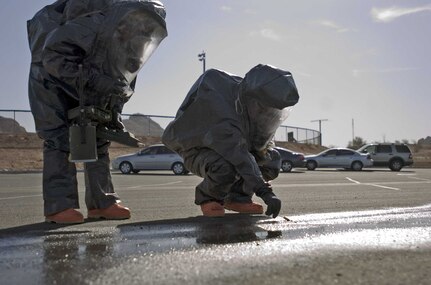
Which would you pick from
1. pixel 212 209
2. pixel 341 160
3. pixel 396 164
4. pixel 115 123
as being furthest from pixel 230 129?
pixel 396 164

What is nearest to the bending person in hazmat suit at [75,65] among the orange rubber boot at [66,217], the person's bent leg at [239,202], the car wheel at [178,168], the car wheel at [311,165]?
the orange rubber boot at [66,217]

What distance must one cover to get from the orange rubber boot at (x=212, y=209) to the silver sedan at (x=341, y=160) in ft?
82.4

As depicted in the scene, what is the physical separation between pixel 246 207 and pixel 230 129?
0.88 metres

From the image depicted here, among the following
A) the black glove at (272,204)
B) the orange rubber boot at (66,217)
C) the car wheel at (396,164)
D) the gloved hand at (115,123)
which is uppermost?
the gloved hand at (115,123)

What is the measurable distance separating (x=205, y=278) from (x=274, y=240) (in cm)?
92

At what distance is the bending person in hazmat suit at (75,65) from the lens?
3697 mm

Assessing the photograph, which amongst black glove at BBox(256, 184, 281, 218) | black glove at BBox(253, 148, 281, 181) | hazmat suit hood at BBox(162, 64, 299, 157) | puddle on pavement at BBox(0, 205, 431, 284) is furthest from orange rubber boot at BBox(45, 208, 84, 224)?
black glove at BBox(253, 148, 281, 181)

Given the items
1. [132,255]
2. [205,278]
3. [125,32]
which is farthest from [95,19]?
[205,278]

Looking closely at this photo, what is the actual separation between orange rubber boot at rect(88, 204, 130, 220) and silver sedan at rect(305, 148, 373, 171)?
1009 inches

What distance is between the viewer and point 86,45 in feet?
12.4

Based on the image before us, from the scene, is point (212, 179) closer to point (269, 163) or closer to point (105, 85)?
point (269, 163)

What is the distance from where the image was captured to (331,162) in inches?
1150

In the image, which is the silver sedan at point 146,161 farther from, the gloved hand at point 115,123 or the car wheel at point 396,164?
the gloved hand at point 115,123

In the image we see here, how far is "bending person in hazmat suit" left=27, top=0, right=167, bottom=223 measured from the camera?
3697mm
